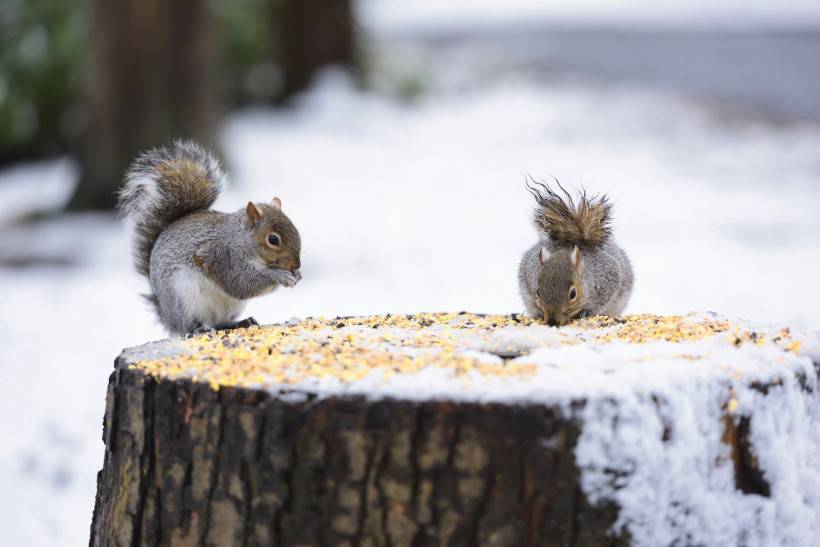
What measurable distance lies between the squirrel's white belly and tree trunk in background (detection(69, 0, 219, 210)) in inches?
177

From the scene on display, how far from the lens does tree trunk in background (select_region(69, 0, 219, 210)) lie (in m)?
7.07

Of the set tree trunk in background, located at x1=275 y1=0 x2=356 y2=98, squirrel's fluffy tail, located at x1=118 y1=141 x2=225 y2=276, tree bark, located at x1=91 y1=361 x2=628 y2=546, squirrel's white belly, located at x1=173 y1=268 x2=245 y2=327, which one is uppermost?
tree trunk in background, located at x1=275 y1=0 x2=356 y2=98

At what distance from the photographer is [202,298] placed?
9.04ft

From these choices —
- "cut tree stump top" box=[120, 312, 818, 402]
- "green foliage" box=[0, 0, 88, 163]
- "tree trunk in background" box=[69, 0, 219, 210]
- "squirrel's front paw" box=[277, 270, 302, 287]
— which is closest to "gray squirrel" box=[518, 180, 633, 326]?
"cut tree stump top" box=[120, 312, 818, 402]

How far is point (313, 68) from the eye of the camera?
1115 centimetres

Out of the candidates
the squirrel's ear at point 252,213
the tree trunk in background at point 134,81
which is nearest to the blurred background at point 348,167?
the tree trunk in background at point 134,81

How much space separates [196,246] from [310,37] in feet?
28.0

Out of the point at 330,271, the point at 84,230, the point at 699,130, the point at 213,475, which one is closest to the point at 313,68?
the point at 699,130

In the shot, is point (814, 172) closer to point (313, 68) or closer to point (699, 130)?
point (699, 130)

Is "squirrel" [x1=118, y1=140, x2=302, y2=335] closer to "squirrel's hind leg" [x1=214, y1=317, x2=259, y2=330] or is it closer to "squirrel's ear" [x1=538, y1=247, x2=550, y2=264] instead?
"squirrel's hind leg" [x1=214, y1=317, x2=259, y2=330]

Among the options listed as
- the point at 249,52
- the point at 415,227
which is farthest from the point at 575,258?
the point at 249,52

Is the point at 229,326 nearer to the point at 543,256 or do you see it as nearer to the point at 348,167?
the point at 543,256

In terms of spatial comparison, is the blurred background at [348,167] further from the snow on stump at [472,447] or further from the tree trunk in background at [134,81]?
the snow on stump at [472,447]

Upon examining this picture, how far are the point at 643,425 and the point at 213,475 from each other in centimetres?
72
